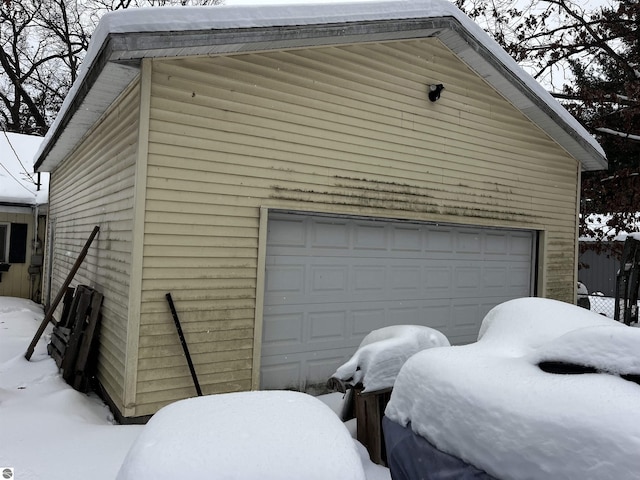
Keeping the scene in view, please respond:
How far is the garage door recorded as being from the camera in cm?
569

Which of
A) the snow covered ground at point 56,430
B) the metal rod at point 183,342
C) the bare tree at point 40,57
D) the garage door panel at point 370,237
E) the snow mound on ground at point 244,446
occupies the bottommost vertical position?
the snow covered ground at point 56,430

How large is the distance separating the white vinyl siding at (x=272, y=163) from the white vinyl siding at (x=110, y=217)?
1.30 feet

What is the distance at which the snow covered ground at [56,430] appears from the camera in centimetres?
347

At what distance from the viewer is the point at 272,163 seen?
17.8 ft

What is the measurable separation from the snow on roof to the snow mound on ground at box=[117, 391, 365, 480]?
1167 cm

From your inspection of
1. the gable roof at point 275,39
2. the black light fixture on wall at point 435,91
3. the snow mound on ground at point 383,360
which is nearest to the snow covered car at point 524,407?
the snow mound on ground at point 383,360

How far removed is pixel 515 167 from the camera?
7867 mm

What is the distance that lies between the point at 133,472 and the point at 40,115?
A: 25506 mm

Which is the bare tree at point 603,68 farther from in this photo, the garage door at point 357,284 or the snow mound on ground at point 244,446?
the snow mound on ground at point 244,446

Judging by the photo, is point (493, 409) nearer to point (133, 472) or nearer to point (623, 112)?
point (133, 472)

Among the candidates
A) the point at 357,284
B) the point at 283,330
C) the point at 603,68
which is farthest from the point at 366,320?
the point at 603,68

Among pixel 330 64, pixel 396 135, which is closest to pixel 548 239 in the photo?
pixel 396 135

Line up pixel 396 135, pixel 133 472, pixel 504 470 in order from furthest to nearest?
pixel 396 135, pixel 504 470, pixel 133 472

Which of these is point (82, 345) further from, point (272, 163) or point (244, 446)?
point (244, 446)
